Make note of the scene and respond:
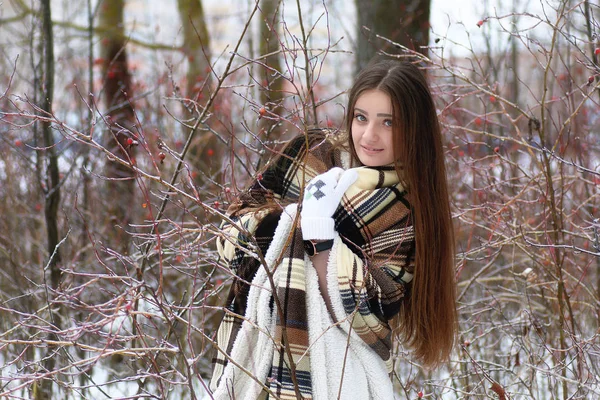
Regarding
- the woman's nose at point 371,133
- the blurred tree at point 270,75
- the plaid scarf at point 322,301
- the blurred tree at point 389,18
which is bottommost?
the plaid scarf at point 322,301

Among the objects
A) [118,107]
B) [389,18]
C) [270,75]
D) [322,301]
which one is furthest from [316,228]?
[389,18]

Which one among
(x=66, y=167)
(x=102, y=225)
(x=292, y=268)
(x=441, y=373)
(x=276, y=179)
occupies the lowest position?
(x=441, y=373)

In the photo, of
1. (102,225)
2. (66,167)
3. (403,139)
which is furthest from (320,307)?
(66,167)

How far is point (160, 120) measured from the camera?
6359 millimetres

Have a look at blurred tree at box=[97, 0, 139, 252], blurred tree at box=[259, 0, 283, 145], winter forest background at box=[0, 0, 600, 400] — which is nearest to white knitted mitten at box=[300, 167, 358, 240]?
blurred tree at box=[259, 0, 283, 145]

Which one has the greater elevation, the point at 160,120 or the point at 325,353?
the point at 160,120

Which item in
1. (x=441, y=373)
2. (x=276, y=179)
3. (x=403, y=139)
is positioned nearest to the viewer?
(x=403, y=139)

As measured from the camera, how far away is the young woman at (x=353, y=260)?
7.72ft

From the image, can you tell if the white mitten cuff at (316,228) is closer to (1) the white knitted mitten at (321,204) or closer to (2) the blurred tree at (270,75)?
(1) the white knitted mitten at (321,204)

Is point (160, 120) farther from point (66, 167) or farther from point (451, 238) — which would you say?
point (451, 238)

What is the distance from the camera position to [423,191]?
99.3 inches

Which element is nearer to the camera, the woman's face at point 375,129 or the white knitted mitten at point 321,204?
the white knitted mitten at point 321,204

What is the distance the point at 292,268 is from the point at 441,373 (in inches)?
107

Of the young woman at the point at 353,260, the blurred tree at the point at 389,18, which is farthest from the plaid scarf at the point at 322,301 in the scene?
the blurred tree at the point at 389,18
